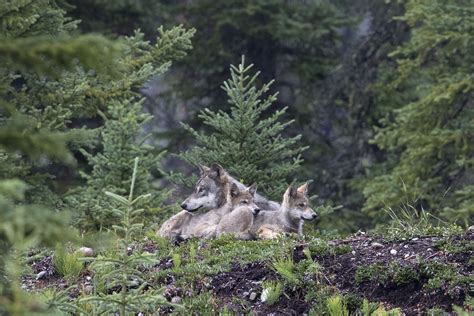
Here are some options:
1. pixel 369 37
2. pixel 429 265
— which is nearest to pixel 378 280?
pixel 429 265

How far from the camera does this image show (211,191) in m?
11.9

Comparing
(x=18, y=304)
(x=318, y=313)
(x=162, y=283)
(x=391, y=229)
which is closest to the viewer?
(x=18, y=304)

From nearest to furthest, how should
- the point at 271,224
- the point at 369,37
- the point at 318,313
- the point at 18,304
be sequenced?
the point at 18,304
the point at 318,313
the point at 271,224
the point at 369,37

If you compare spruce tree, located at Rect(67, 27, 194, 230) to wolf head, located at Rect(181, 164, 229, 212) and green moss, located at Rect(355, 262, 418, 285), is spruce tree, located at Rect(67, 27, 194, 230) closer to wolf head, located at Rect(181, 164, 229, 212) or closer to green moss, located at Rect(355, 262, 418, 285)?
wolf head, located at Rect(181, 164, 229, 212)

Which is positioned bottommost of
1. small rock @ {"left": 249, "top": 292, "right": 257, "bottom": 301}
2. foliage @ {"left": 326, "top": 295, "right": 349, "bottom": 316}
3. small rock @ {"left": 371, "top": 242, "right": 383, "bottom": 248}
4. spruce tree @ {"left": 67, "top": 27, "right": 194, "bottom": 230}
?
spruce tree @ {"left": 67, "top": 27, "right": 194, "bottom": 230}

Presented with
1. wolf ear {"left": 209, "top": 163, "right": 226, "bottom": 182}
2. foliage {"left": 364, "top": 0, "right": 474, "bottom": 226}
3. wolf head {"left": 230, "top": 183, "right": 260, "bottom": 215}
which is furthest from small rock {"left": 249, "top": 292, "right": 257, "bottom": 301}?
foliage {"left": 364, "top": 0, "right": 474, "bottom": 226}

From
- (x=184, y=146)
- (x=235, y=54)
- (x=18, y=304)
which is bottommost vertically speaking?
(x=184, y=146)

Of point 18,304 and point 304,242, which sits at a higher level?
point 18,304

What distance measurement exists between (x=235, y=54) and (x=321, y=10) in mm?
2505

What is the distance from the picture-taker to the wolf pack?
Answer: 10906 millimetres

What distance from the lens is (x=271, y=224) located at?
11219 millimetres

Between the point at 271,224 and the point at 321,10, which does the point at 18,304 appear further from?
the point at 321,10

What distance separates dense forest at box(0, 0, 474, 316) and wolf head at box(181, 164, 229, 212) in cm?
3

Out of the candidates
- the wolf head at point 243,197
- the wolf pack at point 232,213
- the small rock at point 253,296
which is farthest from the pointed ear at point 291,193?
the small rock at point 253,296
